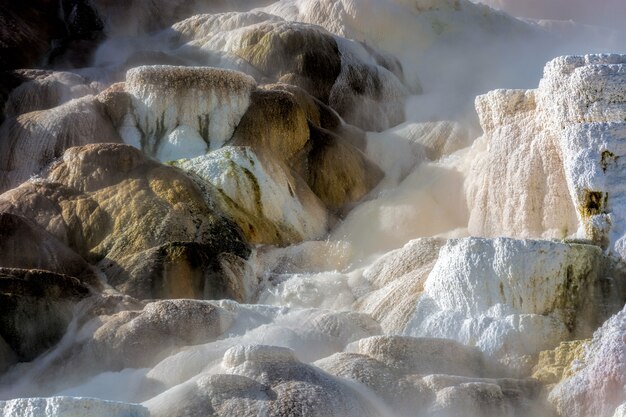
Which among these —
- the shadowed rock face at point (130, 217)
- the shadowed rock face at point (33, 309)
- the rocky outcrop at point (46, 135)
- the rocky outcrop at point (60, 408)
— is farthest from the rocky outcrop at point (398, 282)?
the rocky outcrop at point (46, 135)

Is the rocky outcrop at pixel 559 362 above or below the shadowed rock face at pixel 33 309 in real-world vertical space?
above

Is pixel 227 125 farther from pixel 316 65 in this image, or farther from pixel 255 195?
pixel 316 65

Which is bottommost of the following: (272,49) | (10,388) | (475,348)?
(10,388)

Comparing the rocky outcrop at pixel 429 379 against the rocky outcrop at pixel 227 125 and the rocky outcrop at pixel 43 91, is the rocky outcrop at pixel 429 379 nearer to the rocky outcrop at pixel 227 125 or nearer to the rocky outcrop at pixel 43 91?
the rocky outcrop at pixel 227 125

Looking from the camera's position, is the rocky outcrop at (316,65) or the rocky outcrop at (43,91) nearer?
the rocky outcrop at (43,91)

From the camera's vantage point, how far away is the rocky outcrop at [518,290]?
31.0 ft

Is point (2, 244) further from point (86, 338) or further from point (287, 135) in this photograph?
point (287, 135)

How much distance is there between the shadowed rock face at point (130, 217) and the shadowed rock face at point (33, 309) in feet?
4.34

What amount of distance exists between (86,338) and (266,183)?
4940 millimetres

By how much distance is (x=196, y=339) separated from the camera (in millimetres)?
9133

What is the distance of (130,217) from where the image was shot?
12.2 m

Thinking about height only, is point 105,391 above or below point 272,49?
below

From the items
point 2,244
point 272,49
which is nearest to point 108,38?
point 272,49

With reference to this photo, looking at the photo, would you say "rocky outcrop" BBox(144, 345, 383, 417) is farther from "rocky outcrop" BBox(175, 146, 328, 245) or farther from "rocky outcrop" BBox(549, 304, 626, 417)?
"rocky outcrop" BBox(175, 146, 328, 245)
